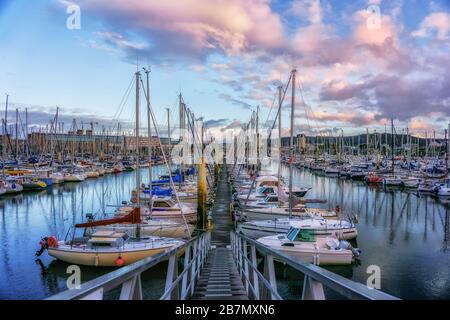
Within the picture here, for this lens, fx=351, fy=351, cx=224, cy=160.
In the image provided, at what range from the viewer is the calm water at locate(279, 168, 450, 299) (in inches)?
638

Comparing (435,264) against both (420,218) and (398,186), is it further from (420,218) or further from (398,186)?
(398,186)

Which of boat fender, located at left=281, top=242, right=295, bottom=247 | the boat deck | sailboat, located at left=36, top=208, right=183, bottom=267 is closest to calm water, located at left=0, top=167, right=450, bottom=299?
sailboat, located at left=36, top=208, right=183, bottom=267

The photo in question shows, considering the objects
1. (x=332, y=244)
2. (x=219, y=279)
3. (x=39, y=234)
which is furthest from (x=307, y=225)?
(x=39, y=234)

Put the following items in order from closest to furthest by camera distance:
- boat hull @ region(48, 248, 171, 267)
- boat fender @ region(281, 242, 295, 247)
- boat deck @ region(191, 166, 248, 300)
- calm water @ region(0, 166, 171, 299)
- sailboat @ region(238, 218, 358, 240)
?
boat deck @ region(191, 166, 248, 300)
calm water @ region(0, 166, 171, 299)
boat hull @ region(48, 248, 171, 267)
boat fender @ region(281, 242, 295, 247)
sailboat @ region(238, 218, 358, 240)

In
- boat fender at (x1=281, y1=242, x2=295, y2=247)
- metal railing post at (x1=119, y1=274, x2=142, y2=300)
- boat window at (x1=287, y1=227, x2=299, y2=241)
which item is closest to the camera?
metal railing post at (x1=119, y1=274, x2=142, y2=300)

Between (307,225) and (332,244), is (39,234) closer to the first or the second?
(307,225)

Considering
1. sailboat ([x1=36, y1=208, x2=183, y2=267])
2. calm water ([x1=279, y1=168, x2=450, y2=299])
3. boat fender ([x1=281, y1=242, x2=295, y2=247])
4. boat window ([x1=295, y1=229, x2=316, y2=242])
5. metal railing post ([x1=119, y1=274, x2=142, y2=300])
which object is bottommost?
calm water ([x1=279, y1=168, x2=450, y2=299])

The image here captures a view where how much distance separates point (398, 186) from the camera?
189ft

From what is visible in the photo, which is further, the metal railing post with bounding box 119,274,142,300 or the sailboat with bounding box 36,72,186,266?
the sailboat with bounding box 36,72,186,266

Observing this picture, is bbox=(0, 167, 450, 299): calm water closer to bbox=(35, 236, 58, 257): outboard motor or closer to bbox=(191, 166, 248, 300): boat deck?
bbox=(35, 236, 58, 257): outboard motor

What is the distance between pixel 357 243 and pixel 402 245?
9.69 ft

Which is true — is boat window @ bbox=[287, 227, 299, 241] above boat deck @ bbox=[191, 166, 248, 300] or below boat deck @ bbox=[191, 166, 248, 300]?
below
